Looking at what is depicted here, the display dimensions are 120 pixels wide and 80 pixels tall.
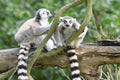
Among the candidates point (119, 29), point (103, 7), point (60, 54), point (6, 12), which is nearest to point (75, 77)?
point (60, 54)

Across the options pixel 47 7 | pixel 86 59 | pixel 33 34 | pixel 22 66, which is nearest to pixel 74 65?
pixel 86 59

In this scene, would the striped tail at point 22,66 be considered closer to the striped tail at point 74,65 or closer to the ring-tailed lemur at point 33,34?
the ring-tailed lemur at point 33,34

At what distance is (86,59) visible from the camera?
5.35m

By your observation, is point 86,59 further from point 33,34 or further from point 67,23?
point 33,34

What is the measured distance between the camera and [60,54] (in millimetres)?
5426

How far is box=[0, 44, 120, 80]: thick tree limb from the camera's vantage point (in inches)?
209

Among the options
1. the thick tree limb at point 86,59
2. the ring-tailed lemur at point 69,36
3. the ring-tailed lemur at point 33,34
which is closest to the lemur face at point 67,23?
the ring-tailed lemur at point 69,36

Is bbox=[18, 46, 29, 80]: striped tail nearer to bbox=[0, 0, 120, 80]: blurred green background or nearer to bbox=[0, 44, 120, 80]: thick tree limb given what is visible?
bbox=[0, 44, 120, 80]: thick tree limb

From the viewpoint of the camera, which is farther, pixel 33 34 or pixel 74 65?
pixel 33 34

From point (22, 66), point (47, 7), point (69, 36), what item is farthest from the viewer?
point (47, 7)

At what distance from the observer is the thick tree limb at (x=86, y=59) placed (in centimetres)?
530

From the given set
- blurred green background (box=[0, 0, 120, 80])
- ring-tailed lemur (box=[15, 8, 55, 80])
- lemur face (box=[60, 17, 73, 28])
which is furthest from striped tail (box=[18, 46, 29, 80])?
blurred green background (box=[0, 0, 120, 80])

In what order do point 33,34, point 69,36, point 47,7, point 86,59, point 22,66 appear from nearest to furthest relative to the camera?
1. point 22,66
2. point 86,59
3. point 69,36
4. point 33,34
5. point 47,7

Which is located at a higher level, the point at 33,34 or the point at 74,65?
the point at 33,34
